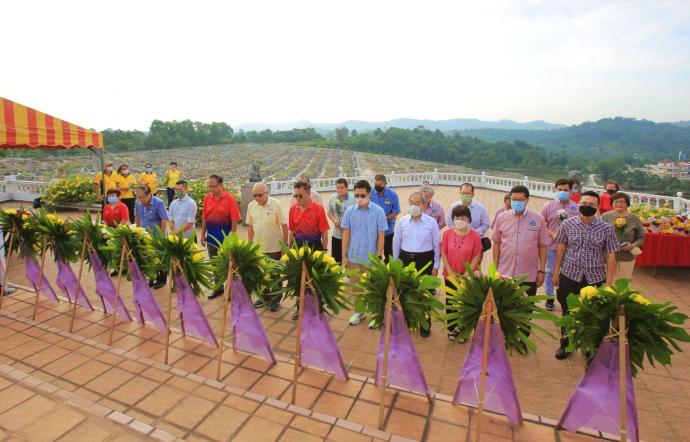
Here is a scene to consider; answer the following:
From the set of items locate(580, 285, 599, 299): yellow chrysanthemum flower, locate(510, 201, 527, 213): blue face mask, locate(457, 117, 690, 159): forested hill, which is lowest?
locate(580, 285, 599, 299): yellow chrysanthemum flower

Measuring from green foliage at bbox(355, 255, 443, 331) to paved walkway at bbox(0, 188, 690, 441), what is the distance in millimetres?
725

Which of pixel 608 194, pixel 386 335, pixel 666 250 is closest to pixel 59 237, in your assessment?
pixel 386 335

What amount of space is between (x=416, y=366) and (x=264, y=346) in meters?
1.41

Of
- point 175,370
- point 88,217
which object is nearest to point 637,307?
point 175,370

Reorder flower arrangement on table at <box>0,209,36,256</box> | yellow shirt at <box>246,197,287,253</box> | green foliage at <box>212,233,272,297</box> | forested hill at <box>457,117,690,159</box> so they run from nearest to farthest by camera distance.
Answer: green foliage at <box>212,233,272,297</box>
flower arrangement on table at <box>0,209,36,256</box>
yellow shirt at <box>246,197,287,253</box>
forested hill at <box>457,117,690,159</box>

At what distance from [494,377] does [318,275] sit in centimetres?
149

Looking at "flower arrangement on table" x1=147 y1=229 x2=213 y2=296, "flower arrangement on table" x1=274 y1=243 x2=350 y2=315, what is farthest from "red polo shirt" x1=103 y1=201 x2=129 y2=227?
"flower arrangement on table" x1=274 y1=243 x2=350 y2=315

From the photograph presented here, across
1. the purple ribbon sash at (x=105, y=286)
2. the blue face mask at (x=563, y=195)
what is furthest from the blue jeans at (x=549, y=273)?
the purple ribbon sash at (x=105, y=286)

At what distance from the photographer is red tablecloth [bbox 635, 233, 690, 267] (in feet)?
20.0

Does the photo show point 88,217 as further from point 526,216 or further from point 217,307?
point 526,216

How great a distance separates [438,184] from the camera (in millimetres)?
18672

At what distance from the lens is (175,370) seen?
11.7ft

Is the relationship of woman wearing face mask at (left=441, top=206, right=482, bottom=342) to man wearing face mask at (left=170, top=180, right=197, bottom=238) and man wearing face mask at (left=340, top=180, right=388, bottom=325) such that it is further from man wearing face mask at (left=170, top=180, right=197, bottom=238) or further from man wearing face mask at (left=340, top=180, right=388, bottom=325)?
man wearing face mask at (left=170, top=180, right=197, bottom=238)

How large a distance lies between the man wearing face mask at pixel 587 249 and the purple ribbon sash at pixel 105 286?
4644mm
